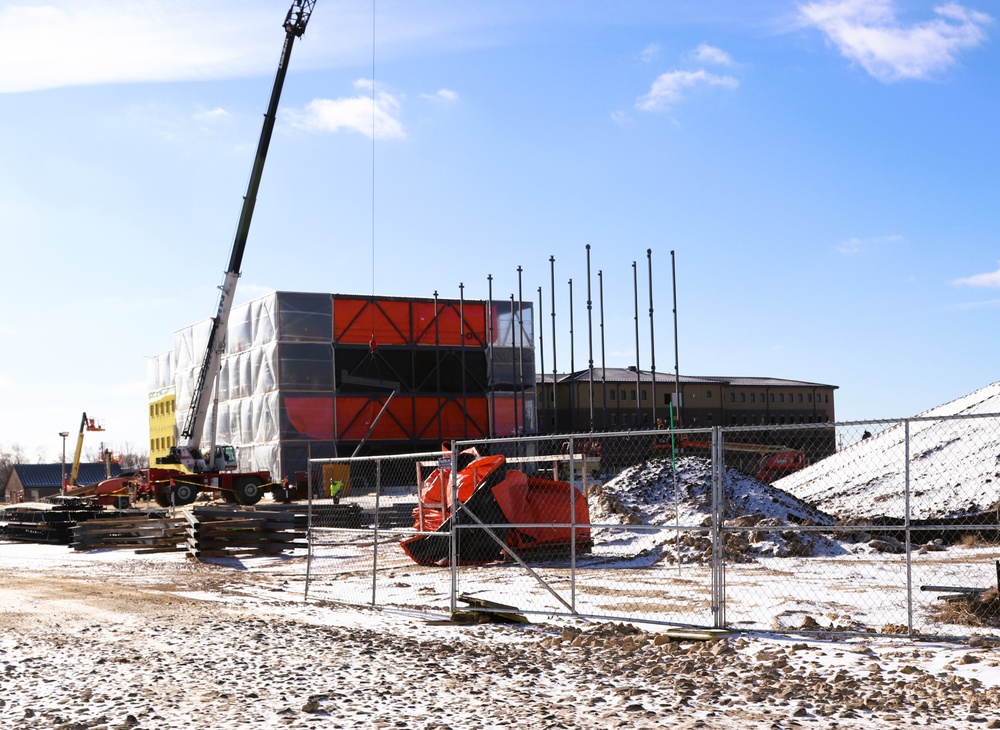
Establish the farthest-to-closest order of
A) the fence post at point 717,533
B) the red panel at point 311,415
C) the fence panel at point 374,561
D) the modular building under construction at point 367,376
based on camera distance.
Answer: the modular building under construction at point 367,376
the red panel at point 311,415
the fence panel at point 374,561
the fence post at point 717,533

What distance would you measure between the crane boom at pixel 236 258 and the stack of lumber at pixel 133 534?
13115 mm

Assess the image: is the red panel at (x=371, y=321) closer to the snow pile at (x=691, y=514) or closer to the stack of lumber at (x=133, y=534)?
the stack of lumber at (x=133, y=534)

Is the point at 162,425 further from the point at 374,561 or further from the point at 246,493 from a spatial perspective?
the point at 374,561

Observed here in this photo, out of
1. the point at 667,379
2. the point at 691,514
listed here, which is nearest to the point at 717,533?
the point at 691,514

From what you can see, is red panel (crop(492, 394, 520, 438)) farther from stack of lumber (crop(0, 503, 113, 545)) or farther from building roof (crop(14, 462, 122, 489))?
building roof (crop(14, 462, 122, 489))

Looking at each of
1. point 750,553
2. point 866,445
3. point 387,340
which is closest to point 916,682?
point 750,553

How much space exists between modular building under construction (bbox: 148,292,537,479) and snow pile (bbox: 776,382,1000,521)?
26266 mm

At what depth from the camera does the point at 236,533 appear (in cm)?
2394

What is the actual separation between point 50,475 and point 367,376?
6013cm

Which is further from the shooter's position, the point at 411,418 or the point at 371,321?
the point at 411,418

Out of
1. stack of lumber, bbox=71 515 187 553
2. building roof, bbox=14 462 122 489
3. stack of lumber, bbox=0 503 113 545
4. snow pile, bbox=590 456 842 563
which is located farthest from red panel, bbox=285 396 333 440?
building roof, bbox=14 462 122 489

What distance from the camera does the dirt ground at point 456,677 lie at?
7898mm

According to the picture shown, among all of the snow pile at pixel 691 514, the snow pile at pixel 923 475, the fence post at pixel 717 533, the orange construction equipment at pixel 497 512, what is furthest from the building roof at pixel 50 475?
the fence post at pixel 717 533

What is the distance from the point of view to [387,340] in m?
54.8
